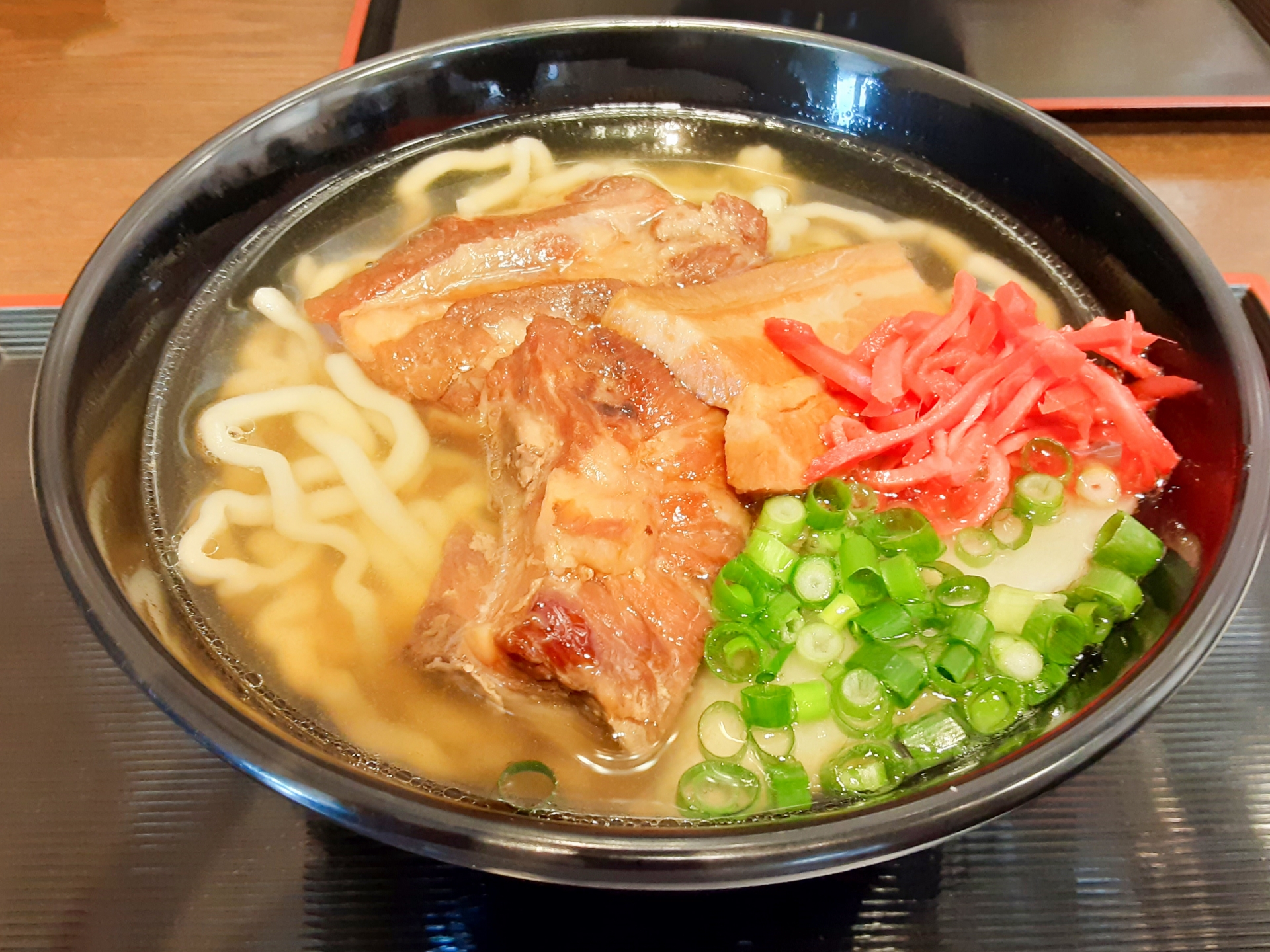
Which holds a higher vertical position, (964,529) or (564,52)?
(564,52)

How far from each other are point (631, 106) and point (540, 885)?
2.26 meters

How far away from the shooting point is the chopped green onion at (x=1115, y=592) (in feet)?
5.26

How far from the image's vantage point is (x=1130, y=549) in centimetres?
167

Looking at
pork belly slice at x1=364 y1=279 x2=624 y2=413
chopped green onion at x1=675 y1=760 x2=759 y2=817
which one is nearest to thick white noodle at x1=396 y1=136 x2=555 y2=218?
pork belly slice at x1=364 y1=279 x2=624 y2=413

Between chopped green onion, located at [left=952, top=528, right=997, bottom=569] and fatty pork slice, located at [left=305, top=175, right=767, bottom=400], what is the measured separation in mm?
935

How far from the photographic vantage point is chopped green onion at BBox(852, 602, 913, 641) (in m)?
1.58

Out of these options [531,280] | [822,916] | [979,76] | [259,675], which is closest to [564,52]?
[531,280]

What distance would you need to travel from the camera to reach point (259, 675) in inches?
65.1

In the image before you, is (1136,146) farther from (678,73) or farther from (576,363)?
(576,363)

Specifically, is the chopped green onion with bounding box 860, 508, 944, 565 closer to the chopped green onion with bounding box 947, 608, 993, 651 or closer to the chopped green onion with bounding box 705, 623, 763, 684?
the chopped green onion with bounding box 947, 608, 993, 651

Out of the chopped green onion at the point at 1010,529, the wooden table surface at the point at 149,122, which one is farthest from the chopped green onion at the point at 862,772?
the wooden table surface at the point at 149,122

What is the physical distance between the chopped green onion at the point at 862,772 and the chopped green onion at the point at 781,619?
9.1 inches

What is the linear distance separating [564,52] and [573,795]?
83.4 inches

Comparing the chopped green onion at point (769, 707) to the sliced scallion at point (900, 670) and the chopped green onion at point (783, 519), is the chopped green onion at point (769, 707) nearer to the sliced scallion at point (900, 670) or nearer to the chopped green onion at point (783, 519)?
the sliced scallion at point (900, 670)
